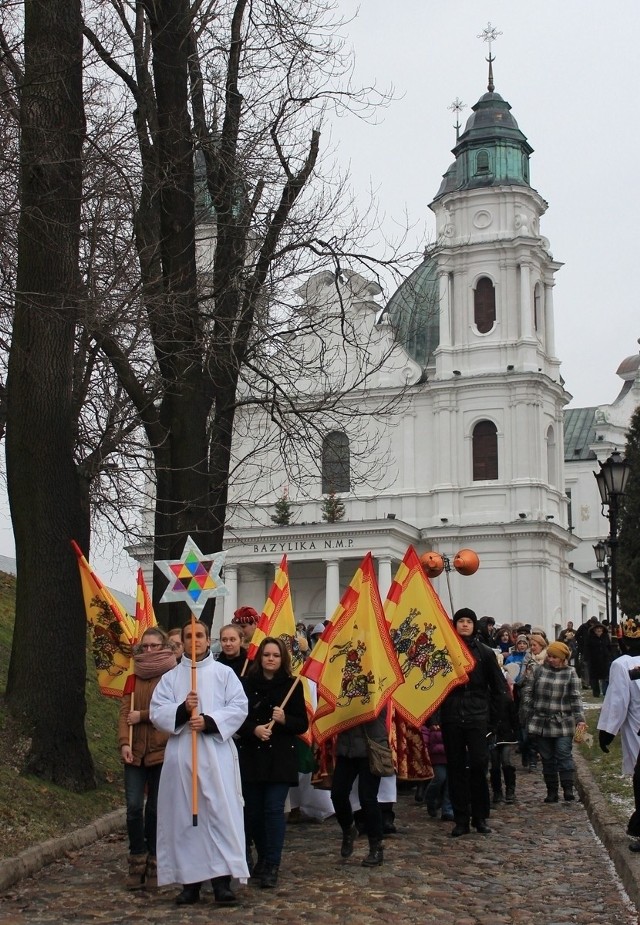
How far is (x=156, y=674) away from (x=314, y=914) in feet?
7.43

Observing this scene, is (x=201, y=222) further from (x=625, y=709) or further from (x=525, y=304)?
(x=525, y=304)

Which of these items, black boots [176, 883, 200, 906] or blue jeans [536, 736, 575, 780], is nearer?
black boots [176, 883, 200, 906]

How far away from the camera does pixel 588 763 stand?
672 inches

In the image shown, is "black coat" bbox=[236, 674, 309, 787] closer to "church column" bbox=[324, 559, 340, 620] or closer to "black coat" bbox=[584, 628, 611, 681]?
"black coat" bbox=[584, 628, 611, 681]

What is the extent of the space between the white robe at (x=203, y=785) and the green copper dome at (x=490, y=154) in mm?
49166

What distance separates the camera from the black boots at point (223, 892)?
864cm

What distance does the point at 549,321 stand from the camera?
5712 centimetres

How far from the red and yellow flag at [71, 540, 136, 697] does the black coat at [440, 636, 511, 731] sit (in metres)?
2.86

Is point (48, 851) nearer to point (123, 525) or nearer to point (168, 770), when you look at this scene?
point (168, 770)

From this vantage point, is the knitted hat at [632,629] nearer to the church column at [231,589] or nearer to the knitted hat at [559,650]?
the knitted hat at [559,650]

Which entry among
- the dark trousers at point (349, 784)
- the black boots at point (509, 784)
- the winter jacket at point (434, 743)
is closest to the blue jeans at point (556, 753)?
the black boots at point (509, 784)

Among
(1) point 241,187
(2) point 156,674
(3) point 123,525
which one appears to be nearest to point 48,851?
(2) point 156,674

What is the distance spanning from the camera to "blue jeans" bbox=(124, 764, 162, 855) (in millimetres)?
9484

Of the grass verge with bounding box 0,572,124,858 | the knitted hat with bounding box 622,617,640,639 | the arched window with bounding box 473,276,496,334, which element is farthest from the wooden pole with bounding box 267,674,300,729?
the arched window with bounding box 473,276,496,334
